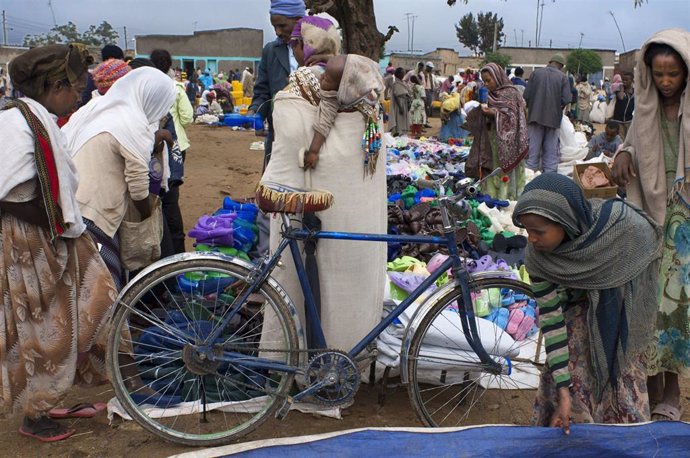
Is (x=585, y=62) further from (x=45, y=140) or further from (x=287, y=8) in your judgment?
(x=45, y=140)

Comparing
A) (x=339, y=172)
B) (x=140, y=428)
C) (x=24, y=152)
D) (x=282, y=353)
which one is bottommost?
(x=140, y=428)

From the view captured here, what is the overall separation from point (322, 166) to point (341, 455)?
1.40 metres

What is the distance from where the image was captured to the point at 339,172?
320cm

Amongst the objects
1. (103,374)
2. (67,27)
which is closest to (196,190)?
(103,374)

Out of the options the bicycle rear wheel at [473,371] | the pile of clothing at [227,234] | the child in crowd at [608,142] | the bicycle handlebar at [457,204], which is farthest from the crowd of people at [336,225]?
the child in crowd at [608,142]

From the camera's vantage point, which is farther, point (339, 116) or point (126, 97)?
point (126, 97)

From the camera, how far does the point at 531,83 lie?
986 cm

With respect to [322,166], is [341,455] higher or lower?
lower

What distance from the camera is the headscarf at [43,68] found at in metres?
2.81

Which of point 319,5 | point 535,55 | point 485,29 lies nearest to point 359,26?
point 319,5

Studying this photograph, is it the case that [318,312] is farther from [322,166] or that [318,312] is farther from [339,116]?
[339,116]

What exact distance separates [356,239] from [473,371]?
1.00m

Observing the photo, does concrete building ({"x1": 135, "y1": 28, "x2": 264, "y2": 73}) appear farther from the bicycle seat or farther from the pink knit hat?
the bicycle seat

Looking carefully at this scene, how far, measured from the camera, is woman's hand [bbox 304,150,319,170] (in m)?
3.13
